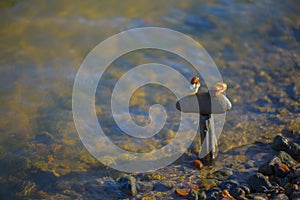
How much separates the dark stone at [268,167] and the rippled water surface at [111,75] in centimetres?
46

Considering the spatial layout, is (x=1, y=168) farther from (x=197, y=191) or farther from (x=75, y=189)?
(x=197, y=191)

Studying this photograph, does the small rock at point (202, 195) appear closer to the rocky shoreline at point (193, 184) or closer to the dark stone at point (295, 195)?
the rocky shoreline at point (193, 184)

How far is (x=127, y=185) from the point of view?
6086 mm

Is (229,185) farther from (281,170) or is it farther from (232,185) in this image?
(281,170)

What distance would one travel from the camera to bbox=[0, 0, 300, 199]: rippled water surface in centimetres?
685

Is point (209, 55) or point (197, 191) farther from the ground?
point (209, 55)

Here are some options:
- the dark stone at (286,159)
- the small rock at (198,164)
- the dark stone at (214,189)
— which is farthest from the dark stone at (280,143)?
the dark stone at (214,189)

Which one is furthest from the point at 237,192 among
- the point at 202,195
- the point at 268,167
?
the point at 268,167

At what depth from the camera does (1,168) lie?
670 centimetres

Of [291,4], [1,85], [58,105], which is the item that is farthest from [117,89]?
[291,4]

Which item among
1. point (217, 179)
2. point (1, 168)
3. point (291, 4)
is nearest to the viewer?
point (217, 179)

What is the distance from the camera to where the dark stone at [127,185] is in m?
6.05

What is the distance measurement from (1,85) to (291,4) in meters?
7.28

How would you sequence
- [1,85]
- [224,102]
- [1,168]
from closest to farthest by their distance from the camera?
[224,102]
[1,168]
[1,85]
